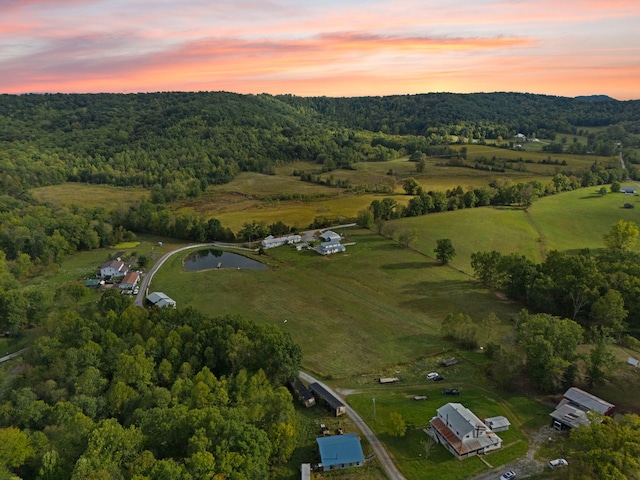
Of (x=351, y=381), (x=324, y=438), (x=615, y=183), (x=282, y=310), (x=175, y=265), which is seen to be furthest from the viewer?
(x=615, y=183)

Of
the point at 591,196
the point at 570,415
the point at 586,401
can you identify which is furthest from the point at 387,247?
the point at 591,196

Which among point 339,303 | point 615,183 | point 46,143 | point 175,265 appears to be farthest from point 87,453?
point 46,143

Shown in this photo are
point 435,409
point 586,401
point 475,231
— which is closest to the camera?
point 586,401

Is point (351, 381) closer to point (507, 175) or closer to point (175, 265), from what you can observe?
point (175, 265)

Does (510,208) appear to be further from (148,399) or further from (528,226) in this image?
(148,399)

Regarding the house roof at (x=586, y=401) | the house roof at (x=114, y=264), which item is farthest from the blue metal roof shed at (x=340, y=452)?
the house roof at (x=114, y=264)
